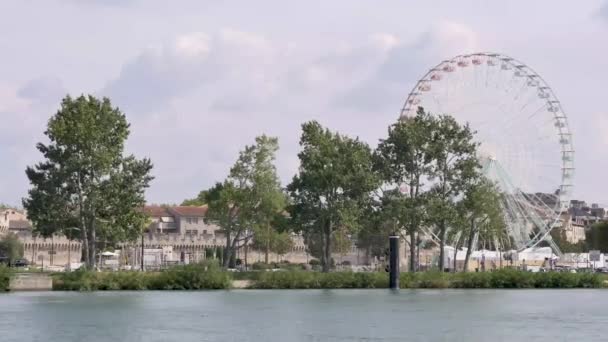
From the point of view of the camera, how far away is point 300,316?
76250 mm

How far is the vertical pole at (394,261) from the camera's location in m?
107

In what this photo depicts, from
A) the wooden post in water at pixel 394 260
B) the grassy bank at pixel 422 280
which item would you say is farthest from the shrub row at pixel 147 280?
the wooden post in water at pixel 394 260

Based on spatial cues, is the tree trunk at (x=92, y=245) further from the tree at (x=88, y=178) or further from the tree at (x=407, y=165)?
the tree at (x=407, y=165)

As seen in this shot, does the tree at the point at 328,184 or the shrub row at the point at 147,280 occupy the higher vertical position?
the tree at the point at 328,184

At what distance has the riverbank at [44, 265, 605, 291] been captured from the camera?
10300 centimetres

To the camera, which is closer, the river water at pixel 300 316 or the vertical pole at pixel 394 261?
the river water at pixel 300 316

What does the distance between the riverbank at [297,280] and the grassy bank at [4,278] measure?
4.35 metres

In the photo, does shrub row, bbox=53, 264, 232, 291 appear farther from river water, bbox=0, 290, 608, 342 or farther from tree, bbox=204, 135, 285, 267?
tree, bbox=204, 135, 285, 267

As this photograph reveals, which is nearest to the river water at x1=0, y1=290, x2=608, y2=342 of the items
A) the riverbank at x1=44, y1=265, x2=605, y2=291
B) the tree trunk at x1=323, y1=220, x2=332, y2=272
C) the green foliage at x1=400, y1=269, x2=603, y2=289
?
the riverbank at x1=44, y1=265, x2=605, y2=291

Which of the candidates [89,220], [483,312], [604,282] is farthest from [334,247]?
[483,312]

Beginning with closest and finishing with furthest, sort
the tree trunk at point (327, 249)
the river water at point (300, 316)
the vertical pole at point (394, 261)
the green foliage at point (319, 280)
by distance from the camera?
the river water at point (300, 316) < the vertical pole at point (394, 261) < the green foliage at point (319, 280) < the tree trunk at point (327, 249)

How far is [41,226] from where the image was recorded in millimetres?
109625

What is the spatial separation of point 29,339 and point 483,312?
101ft

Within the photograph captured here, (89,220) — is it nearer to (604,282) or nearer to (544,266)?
(604,282)
